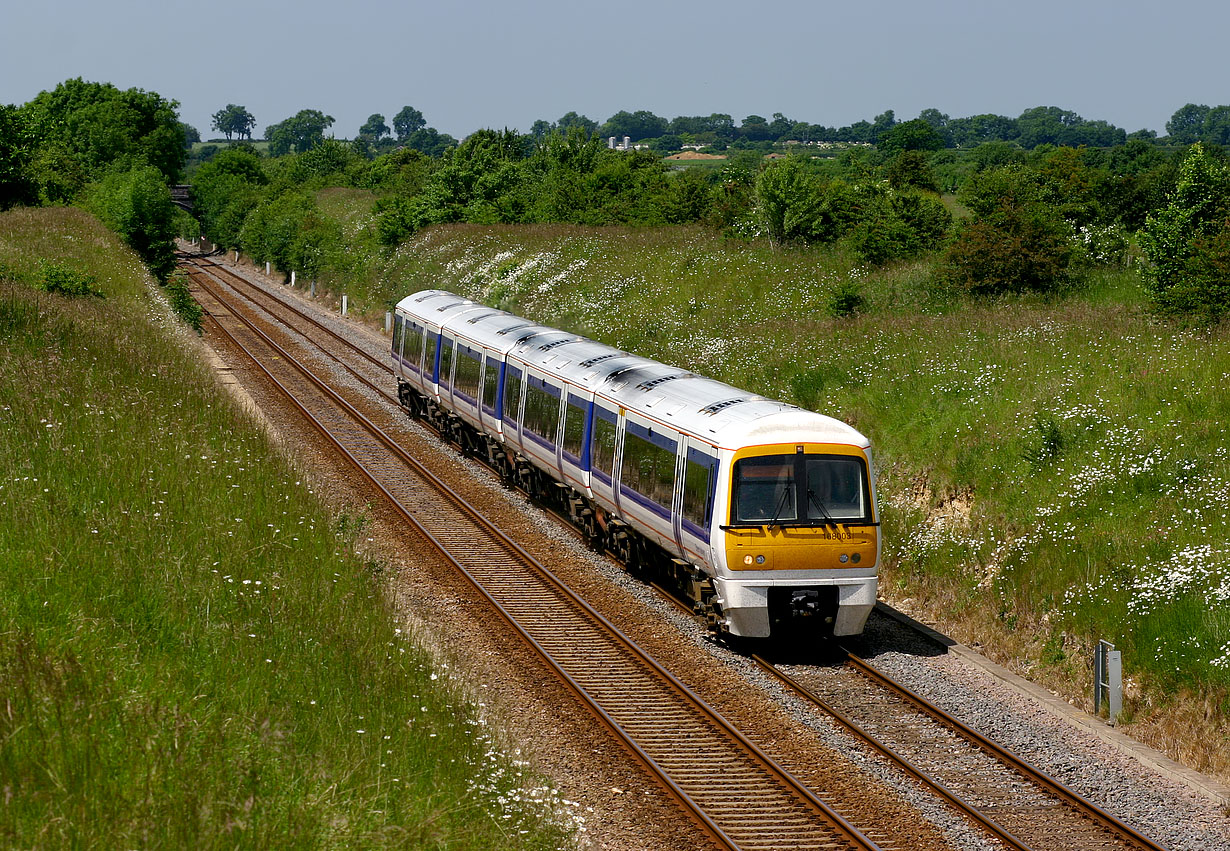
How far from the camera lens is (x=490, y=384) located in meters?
25.6

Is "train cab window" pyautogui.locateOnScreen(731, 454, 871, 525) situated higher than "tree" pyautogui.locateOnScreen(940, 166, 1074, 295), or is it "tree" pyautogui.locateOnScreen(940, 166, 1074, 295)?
"tree" pyautogui.locateOnScreen(940, 166, 1074, 295)

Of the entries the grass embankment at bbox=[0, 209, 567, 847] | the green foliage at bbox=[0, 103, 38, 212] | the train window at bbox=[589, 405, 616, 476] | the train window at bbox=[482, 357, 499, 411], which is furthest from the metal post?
the green foliage at bbox=[0, 103, 38, 212]

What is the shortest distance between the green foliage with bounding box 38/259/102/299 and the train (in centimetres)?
1351

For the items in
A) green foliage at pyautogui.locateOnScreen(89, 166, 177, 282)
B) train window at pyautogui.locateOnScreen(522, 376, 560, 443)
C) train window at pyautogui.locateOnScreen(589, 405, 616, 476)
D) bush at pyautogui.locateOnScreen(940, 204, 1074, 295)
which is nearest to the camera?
train window at pyautogui.locateOnScreen(589, 405, 616, 476)

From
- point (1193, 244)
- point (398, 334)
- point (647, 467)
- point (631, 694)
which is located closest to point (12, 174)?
point (398, 334)

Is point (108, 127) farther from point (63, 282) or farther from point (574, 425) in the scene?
point (574, 425)

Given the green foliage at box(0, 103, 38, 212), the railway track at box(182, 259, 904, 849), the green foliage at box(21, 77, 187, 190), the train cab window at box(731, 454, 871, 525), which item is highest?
the green foliage at box(21, 77, 187, 190)

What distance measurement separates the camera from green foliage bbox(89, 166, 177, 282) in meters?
51.5

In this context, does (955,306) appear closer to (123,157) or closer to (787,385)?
(787,385)

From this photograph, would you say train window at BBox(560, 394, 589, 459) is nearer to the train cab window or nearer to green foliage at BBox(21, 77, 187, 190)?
the train cab window

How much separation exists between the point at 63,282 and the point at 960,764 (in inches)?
1031

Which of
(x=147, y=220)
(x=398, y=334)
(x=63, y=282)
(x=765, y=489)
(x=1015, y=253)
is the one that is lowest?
(x=765, y=489)

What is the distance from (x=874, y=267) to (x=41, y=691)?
29520 mm

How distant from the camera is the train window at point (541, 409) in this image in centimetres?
2200
